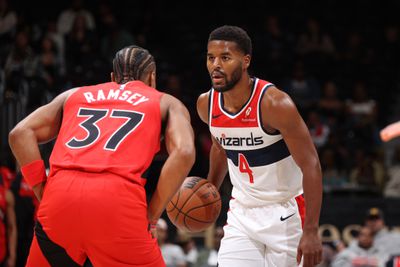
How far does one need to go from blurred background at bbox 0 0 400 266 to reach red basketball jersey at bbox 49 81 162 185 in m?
5.21

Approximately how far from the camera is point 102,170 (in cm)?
412

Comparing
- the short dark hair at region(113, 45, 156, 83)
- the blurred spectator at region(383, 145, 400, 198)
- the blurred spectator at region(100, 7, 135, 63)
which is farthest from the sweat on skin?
the blurred spectator at region(100, 7, 135, 63)

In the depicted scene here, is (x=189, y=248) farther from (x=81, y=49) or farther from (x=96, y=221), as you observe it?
(x=96, y=221)

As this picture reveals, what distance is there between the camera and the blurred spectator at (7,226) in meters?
9.05

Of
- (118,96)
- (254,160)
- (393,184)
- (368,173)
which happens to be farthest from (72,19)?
(118,96)

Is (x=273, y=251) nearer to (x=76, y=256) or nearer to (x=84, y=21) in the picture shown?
(x=76, y=256)

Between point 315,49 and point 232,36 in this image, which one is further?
point 315,49

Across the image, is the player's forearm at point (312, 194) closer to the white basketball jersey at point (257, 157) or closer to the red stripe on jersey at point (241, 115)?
the white basketball jersey at point (257, 157)

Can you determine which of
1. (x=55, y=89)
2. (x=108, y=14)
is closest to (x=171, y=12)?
(x=108, y=14)

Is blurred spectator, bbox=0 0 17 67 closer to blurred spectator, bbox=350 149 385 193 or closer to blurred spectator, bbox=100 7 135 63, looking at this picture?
blurred spectator, bbox=100 7 135 63

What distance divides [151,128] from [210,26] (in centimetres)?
1089

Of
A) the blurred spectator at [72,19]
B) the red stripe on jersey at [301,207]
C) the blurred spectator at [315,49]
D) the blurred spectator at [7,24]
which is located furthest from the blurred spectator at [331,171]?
the red stripe on jersey at [301,207]

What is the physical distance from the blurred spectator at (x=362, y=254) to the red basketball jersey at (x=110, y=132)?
6.07m

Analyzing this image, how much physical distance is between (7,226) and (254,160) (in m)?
4.83
